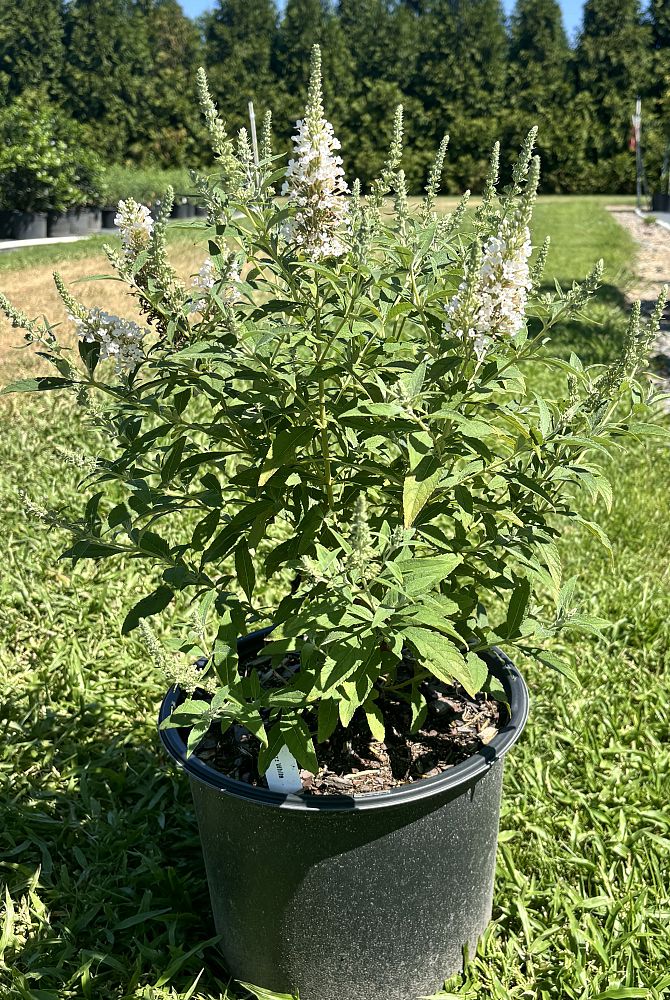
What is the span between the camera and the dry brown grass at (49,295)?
631cm

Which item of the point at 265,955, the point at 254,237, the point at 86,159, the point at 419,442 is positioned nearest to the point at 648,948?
the point at 265,955

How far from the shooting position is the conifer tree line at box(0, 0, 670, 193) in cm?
2583

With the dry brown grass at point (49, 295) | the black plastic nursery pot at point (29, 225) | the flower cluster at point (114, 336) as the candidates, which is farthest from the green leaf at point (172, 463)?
the black plastic nursery pot at point (29, 225)

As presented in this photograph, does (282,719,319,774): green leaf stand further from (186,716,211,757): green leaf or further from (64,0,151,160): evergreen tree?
(64,0,151,160): evergreen tree

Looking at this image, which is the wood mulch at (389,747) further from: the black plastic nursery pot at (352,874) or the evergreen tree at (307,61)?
the evergreen tree at (307,61)

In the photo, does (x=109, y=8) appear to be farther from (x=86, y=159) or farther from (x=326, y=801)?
(x=326, y=801)

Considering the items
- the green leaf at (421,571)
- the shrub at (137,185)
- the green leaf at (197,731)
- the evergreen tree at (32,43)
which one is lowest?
the green leaf at (197,731)

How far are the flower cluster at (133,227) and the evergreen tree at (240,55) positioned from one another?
90.6ft

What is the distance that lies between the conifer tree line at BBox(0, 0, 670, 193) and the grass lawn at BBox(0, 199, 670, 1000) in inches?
877

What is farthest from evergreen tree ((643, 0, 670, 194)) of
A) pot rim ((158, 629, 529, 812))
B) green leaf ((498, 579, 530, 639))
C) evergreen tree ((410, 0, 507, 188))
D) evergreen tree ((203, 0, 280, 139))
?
pot rim ((158, 629, 529, 812))

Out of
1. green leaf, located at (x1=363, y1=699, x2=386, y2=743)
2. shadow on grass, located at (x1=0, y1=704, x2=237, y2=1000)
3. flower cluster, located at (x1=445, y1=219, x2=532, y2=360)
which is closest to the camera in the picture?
flower cluster, located at (x1=445, y1=219, x2=532, y2=360)

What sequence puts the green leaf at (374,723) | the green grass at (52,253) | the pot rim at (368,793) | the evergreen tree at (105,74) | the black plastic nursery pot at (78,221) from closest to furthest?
the pot rim at (368,793) < the green leaf at (374,723) < the green grass at (52,253) < the black plastic nursery pot at (78,221) < the evergreen tree at (105,74)

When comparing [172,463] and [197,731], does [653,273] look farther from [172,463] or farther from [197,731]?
[197,731]

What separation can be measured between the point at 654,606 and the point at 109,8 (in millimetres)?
29164
